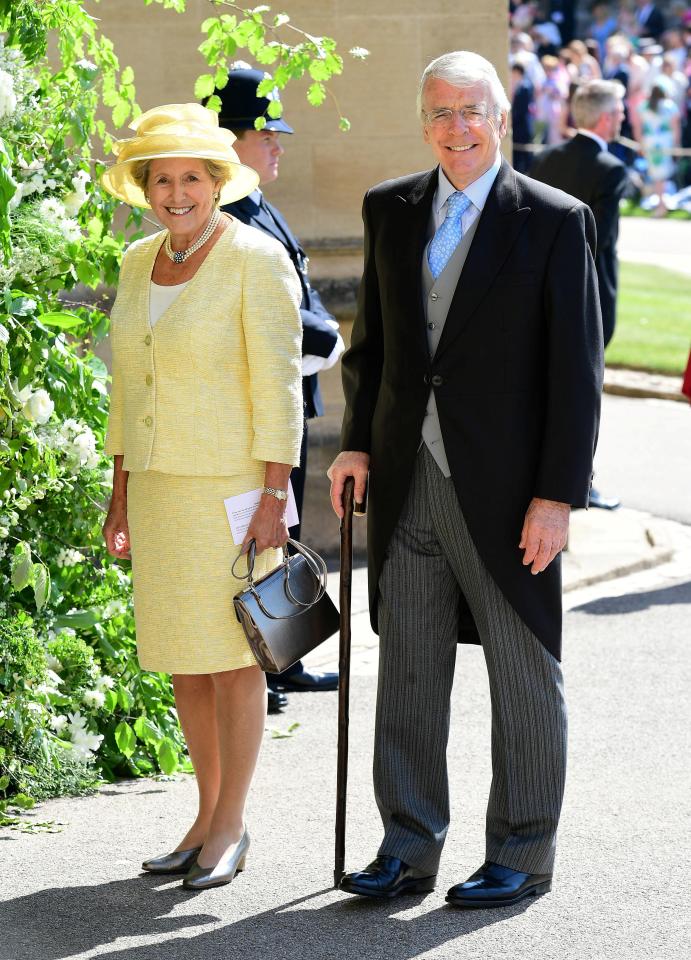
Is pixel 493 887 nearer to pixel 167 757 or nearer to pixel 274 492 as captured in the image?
pixel 274 492

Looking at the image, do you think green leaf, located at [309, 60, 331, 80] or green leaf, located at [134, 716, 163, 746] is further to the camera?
green leaf, located at [134, 716, 163, 746]

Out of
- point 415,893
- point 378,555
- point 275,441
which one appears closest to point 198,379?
point 275,441

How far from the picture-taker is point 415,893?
420cm

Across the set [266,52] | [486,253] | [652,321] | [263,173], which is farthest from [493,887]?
[652,321]

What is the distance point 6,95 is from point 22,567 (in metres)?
1.31

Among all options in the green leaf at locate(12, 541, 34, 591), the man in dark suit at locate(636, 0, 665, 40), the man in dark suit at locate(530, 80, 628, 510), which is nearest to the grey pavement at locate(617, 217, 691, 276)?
the man in dark suit at locate(636, 0, 665, 40)

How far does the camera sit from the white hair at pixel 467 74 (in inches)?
155

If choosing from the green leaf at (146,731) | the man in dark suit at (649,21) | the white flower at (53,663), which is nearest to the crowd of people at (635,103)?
the man in dark suit at (649,21)

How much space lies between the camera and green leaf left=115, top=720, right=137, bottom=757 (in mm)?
5156

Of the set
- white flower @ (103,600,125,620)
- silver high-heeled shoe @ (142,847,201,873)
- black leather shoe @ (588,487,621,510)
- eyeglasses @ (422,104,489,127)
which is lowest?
silver high-heeled shoe @ (142,847,201,873)

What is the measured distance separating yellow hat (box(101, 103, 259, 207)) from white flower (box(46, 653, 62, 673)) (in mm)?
1460

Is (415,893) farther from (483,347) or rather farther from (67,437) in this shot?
(67,437)

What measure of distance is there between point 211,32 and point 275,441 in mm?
1587

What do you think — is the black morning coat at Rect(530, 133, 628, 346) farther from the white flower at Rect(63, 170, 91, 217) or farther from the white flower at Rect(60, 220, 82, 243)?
the white flower at Rect(60, 220, 82, 243)
